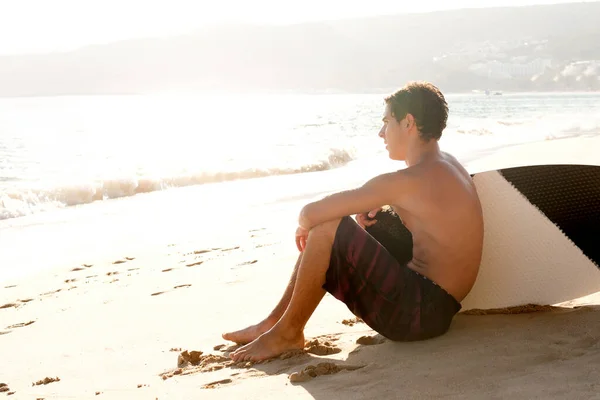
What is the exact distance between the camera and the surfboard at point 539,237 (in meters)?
3.53

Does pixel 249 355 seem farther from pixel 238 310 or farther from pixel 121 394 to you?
pixel 238 310

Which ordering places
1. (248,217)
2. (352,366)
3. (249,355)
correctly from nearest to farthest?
(352,366) < (249,355) < (248,217)

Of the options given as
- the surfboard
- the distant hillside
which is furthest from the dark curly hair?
the distant hillside

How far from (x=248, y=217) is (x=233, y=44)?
12929 centimetres

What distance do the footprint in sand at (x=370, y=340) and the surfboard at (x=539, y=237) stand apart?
1.77 ft

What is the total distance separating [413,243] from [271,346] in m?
0.85

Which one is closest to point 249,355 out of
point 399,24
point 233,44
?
point 399,24

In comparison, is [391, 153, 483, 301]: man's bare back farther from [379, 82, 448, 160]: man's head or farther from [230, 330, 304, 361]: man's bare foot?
[230, 330, 304, 361]: man's bare foot

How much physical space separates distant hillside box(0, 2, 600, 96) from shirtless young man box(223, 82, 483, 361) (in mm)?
112674

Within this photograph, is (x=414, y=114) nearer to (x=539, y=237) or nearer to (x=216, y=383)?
(x=539, y=237)

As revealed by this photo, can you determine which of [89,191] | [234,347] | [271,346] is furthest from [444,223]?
[89,191]

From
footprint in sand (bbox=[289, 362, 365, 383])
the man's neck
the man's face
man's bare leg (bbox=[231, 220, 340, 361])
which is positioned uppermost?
the man's face

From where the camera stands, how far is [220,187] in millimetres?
12930

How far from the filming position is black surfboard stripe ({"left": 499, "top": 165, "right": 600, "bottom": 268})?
3514 mm
